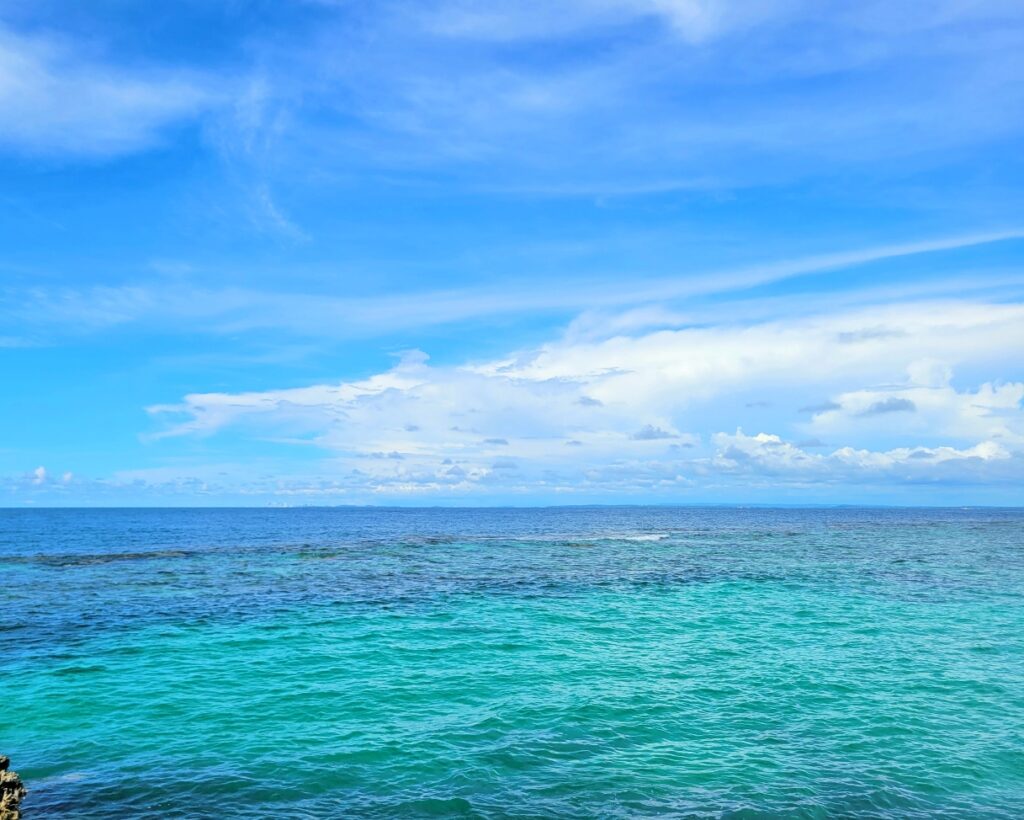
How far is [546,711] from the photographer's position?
22.4m

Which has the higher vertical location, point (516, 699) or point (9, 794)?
point (9, 794)

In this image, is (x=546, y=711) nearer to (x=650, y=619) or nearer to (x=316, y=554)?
(x=650, y=619)

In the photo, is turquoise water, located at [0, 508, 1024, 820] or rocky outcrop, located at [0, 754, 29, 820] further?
turquoise water, located at [0, 508, 1024, 820]

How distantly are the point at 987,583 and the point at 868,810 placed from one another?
43.4 meters

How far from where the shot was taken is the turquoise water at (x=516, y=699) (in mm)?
16859

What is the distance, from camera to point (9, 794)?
14.7 metres

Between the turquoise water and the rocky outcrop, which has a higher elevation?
the rocky outcrop

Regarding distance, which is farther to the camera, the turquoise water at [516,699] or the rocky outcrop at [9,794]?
the turquoise water at [516,699]

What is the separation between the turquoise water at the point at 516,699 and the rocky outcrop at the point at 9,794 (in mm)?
655

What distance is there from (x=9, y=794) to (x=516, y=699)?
14.0 meters

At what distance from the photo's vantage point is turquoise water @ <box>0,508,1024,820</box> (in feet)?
55.3

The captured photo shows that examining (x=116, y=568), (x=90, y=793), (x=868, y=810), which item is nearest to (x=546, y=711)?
(x=868, y=810)

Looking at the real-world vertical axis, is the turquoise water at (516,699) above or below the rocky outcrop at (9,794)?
below

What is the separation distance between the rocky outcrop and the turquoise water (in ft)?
2.15
